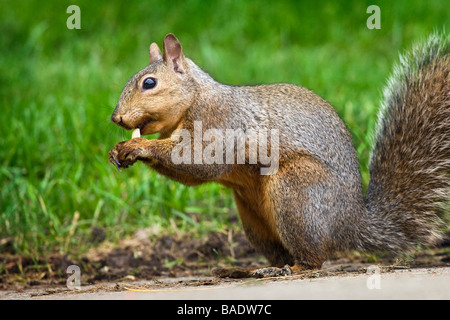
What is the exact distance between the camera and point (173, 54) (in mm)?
3400

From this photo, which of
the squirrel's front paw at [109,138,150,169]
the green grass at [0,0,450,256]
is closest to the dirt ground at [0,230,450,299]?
the green grass at [0,0,450,256]

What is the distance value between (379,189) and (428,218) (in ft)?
0.91

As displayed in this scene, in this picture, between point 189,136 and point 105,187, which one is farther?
point 105,187

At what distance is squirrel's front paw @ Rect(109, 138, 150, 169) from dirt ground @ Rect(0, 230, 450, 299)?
767 millimetres

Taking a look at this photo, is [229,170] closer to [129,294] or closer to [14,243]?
[129,294]

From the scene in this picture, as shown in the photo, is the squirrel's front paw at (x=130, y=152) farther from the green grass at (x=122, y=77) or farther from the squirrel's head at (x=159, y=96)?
the green grass at (x=122, y=77)

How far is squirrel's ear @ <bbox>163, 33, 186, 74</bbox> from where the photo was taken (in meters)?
3.38

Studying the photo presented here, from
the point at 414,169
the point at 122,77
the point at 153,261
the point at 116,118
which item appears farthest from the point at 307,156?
the point at 122,77

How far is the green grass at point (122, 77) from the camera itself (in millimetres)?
4414

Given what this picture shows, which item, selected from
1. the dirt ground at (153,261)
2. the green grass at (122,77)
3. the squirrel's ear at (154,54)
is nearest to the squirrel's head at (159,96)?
the squirrel's ear at (154,54)

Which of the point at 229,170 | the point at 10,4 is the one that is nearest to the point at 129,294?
the point at 229,170

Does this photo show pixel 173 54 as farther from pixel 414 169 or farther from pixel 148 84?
pixel 414 169

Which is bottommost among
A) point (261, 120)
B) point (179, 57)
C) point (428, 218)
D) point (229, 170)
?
point (428, 218)

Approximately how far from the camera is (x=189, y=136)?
10.8 ft
